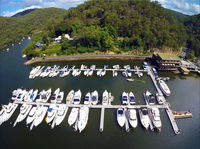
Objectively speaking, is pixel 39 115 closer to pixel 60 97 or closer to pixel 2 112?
pixel 60 97

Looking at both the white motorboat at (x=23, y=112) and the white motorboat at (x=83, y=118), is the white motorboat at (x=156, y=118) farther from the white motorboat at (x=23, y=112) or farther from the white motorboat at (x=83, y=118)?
the white motorboat at (x=23, y=112)

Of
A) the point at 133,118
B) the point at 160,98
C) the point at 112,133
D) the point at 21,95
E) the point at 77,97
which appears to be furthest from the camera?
the point at 21,95

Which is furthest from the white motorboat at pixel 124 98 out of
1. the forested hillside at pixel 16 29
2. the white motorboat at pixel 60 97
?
the forested hillside at pixel 16 29

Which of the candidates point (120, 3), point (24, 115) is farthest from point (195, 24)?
point (24, 115)

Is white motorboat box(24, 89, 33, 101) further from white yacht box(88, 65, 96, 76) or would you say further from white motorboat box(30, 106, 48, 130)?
white yacht box(88, 65, 96, 76)

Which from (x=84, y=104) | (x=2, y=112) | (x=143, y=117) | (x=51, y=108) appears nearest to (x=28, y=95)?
(x=2, y=112)

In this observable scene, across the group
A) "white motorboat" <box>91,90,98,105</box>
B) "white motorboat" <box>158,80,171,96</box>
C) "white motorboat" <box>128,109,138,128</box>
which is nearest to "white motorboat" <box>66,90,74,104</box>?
"white motorboat" <box>91,90,98,105</box>
